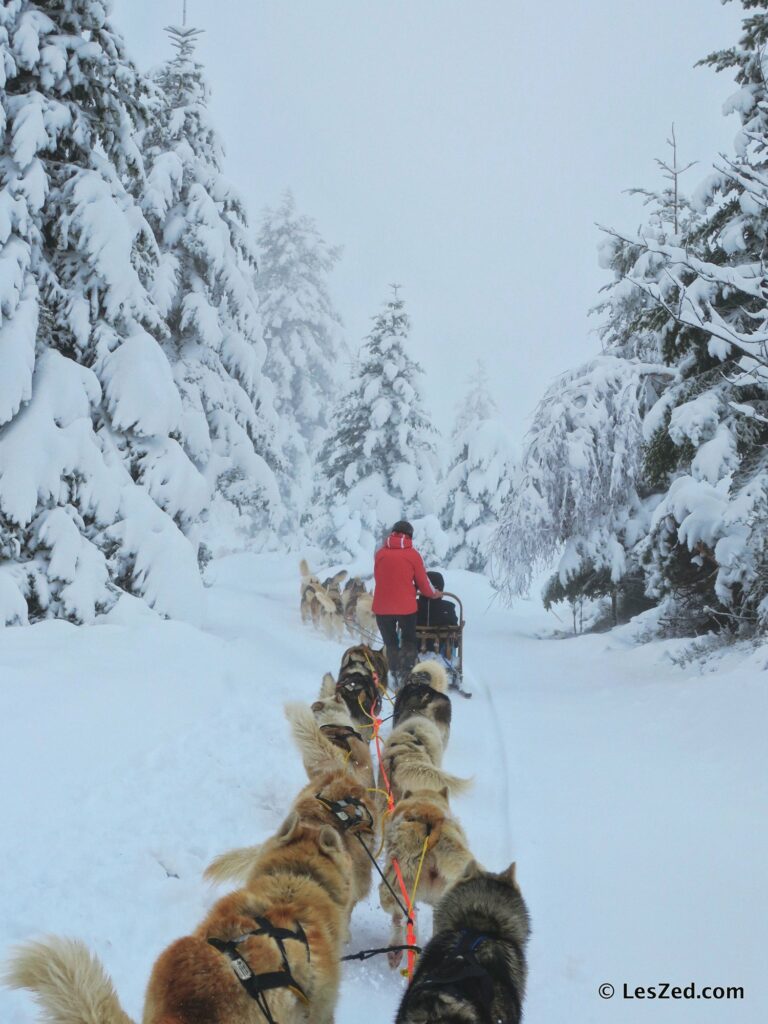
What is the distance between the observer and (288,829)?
3182mm

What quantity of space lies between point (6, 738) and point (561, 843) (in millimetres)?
3926

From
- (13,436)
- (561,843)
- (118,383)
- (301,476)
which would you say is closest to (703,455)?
(561,843)

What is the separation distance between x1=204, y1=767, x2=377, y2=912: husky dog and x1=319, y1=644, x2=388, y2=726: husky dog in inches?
97.2

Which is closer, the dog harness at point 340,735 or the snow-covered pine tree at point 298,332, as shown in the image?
the dog harness at point 340,735

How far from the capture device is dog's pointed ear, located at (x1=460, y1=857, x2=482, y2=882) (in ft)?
9.93

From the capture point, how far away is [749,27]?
8531mm

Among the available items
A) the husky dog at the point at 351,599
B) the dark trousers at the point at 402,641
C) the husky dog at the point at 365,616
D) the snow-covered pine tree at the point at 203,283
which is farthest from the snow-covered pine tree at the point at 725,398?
the snow-covered pine tree at the point at 203,283

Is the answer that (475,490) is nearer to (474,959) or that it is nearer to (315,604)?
(315,604)

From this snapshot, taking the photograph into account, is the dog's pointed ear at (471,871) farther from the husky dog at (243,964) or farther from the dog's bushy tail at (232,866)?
the dog's bushy tail at (232,866)

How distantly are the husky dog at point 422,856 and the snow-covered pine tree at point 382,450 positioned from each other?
56.3 ft

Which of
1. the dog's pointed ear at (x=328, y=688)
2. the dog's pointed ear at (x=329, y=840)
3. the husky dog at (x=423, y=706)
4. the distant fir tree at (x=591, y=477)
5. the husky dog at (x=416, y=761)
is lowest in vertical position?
the dog's pointed ear at (x=329, y=840)

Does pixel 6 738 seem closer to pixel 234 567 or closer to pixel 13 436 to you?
pixel 13 436

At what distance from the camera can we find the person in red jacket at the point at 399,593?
344 inches

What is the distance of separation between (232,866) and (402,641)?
591 cm
